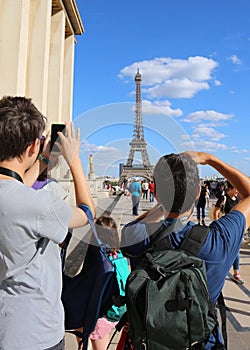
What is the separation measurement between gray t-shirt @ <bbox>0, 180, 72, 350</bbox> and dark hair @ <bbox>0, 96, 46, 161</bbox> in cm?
16

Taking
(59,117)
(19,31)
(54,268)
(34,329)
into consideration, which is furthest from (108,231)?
(59,117)

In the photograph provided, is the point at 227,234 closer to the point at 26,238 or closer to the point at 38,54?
the point at 26,238

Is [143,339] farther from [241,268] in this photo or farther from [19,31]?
[19,31]

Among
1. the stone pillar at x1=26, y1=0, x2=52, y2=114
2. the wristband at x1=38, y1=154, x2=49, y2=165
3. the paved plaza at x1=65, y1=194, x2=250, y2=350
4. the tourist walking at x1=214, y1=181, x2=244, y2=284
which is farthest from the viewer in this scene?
the stone pillar at x1=26, y1=0, x2=52, y2=114

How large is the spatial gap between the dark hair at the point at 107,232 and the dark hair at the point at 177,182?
0.69 metres

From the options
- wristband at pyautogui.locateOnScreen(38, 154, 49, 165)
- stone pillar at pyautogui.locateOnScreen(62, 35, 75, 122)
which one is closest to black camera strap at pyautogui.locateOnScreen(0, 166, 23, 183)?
wristband at pyautogui.locateOnScreen(38, 154, 49, 165)

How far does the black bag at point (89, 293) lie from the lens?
1966 mm

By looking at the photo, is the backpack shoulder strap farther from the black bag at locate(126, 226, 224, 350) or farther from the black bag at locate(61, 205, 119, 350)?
the black bag at locate(61, 205, 119, 350)

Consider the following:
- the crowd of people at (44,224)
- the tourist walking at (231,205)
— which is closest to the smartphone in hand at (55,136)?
the crowd of people at (44,224)

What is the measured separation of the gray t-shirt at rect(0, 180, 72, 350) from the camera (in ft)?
4.68

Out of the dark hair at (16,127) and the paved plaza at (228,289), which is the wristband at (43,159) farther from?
the paved plaza at (228,289)

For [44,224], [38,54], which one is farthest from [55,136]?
[38,54]

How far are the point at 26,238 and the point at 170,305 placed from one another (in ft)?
2.43

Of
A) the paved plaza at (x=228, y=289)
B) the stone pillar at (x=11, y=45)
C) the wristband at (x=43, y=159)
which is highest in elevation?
the stone pillar at (x=11, y=45)
